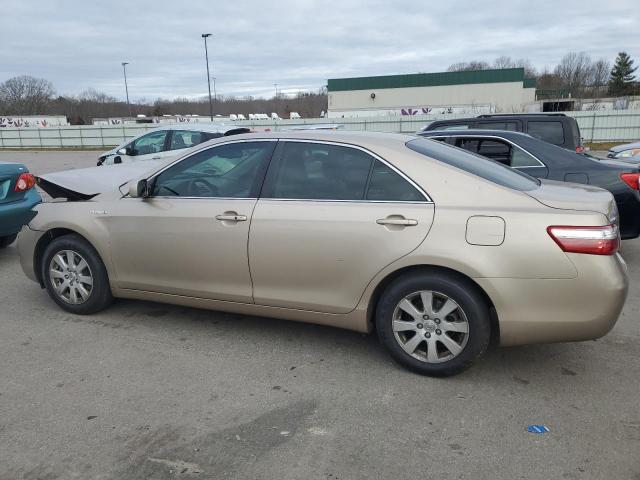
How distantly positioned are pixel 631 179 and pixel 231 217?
4.62 meters

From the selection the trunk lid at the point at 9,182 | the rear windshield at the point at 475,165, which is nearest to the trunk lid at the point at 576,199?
the rear windshield at the point at 475,165

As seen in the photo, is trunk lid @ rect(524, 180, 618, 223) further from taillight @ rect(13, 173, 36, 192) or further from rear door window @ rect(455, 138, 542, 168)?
taillight @ rect(13, 173, 36, 192)

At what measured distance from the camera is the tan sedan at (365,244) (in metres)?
3.21

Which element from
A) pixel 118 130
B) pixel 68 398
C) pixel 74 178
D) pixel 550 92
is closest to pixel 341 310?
pixel 68 398

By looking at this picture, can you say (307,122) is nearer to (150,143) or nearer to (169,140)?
(150,143)

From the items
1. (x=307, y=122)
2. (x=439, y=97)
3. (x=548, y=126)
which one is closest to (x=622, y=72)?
(x=439, y=97)

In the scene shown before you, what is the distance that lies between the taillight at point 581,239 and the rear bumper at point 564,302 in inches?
1.6

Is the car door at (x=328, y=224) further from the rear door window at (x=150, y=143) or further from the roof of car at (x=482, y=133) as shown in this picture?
the rear door window at (x=150, y=143)

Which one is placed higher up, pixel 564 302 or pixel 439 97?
pixel 439 97

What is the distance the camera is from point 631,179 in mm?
5977

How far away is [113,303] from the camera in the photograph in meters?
5.02

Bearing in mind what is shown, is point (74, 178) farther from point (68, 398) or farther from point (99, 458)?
point (99, 458)

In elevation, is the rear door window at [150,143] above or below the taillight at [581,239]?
above

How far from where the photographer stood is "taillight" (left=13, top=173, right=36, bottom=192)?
6.62 meters
